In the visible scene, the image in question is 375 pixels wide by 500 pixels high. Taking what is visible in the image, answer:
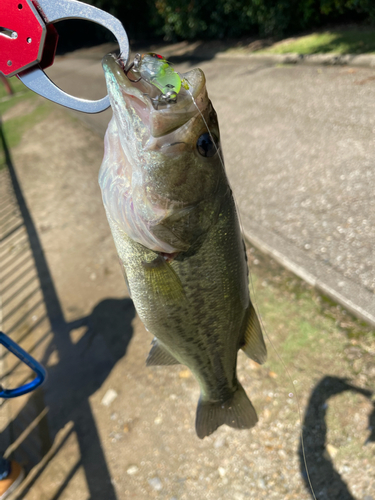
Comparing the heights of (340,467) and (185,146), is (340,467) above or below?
below

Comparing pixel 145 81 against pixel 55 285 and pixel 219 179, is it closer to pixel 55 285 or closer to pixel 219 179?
pixel 219 179

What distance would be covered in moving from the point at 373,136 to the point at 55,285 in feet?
16.2

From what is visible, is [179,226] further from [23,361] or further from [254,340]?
[23,361]

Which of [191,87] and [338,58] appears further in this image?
[338,58]

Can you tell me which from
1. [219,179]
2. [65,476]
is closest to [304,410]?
[65,476]

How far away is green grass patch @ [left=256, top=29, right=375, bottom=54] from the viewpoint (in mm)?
8463

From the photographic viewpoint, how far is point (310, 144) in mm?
5738

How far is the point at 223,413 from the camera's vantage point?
184cm

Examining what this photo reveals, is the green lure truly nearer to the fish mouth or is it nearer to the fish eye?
the fish mouth

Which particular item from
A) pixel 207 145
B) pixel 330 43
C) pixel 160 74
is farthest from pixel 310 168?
pixel 330 43

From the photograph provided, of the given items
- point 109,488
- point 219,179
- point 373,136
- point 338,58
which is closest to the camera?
point 219,179

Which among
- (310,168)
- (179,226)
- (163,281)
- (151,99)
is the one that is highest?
(151,99)

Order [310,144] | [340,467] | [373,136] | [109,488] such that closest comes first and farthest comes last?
[340,467] < [109,488] < [373,136] < [310,144]

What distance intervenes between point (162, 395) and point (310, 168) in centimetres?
376
